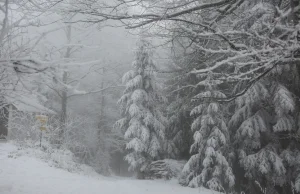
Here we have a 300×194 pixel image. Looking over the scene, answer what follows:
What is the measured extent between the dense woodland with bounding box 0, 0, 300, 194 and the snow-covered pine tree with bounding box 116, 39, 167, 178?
66 mm

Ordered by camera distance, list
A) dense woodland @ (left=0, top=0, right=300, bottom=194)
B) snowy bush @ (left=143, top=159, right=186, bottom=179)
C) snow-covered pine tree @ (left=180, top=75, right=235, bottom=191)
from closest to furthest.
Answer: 1. dense woodland @ (left=0, top=0, right=300, bottom=194)
2. snow-covered pine tree @ (left=180, top=75, right=235, bottom=191)
3. snowy bush @ (left=143, top=159, right=186, bottom=179)

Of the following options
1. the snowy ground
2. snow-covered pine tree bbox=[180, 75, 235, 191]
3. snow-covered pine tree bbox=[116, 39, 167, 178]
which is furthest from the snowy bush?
the snowy ground

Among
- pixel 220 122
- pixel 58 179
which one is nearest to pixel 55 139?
pixel 58 179

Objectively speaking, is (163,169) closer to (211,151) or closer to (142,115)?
(142,115)

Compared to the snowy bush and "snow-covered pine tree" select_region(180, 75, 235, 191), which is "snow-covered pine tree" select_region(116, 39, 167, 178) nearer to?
the snowy bush

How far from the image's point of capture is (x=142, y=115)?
60.9 ft

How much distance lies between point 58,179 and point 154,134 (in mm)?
9802

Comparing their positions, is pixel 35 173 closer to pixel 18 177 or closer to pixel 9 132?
pixel 18 177

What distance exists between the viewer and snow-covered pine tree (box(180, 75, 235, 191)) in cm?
1291

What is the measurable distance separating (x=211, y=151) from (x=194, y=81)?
4910 millimetres

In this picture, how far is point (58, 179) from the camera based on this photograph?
9625 mm

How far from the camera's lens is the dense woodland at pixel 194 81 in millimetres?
4453

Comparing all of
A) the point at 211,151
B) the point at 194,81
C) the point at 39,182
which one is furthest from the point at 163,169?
the point at 39,182

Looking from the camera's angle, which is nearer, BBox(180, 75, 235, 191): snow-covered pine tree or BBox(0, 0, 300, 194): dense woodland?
BBox(0, 0, 300, 194): dense woodland
